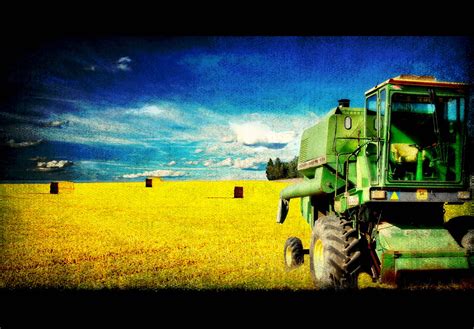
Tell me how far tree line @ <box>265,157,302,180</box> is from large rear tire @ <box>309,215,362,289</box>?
338 cm

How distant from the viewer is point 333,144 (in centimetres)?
773

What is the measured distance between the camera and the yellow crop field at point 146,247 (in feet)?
25.9

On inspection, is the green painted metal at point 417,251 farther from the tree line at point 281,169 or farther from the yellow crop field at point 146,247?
the tree line at point 281,169

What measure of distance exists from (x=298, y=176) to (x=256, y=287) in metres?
3.31

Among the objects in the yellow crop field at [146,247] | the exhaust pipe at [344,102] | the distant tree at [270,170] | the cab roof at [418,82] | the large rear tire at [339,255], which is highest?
the exhaust pipe at [344,102]

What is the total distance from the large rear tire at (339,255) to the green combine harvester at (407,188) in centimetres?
1

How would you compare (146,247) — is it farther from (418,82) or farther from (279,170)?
(418,82)

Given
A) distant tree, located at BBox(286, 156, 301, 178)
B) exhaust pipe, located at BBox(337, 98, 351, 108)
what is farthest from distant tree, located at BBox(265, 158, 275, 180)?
exhaust pipe, located at BBox(337, 98, 351, 108)

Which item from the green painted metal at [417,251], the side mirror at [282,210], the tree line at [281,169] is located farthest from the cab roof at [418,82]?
the side mirror at [282,210]

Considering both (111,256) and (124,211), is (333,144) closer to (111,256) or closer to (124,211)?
(111,256)

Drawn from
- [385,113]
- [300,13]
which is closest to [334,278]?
[385,113]

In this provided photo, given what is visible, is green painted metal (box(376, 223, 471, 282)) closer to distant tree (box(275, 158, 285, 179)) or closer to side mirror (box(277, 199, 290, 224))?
distant tree (box(275, 158, 285, 179))

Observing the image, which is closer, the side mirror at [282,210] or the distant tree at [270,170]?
the distant tree at [270,170]

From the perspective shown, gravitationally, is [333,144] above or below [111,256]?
above
